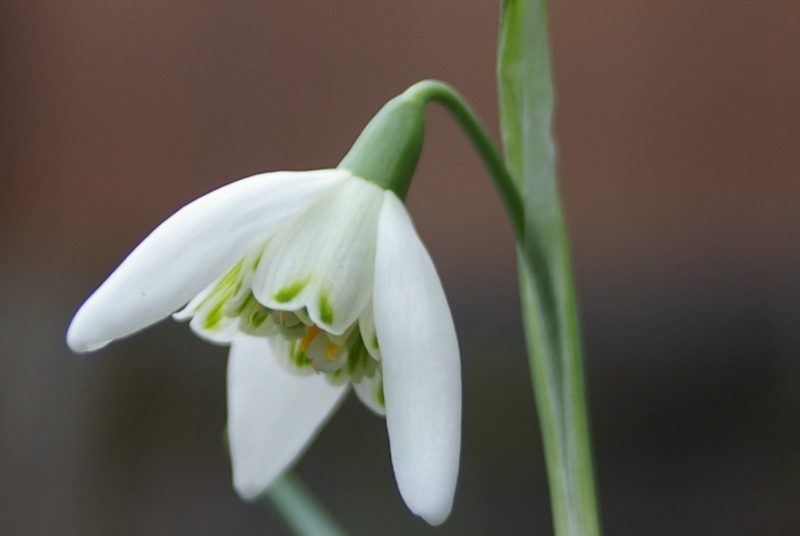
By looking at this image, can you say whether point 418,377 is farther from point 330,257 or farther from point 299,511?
point 299,511

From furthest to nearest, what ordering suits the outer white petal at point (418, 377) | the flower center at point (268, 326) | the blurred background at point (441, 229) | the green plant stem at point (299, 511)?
1. the blurred background at point (441, 229)
2. the green plant stem at point (299, 511)
3. the flower center at point (268, 326)
4. the outer white petal at point (418, 377)

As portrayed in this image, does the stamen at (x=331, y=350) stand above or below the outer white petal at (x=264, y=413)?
above

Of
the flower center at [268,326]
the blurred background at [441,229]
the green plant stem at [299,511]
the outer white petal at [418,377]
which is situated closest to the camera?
the outer white petal at [418,377]

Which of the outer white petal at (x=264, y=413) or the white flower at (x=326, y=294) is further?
the outer white petal at (x=264, y=413)

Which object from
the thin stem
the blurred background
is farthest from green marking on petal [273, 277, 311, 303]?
the blurred background

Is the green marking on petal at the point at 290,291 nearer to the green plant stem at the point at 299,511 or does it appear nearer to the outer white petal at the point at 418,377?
the outer white petal at the point at 418,377

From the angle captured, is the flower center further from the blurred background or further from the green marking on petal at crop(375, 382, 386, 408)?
the blurred background

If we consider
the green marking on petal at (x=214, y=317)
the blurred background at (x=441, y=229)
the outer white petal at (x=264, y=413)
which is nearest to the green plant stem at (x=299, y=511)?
the outer white petal at (x=264, y=413)

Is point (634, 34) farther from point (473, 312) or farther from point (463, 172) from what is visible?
point (473, 312)
